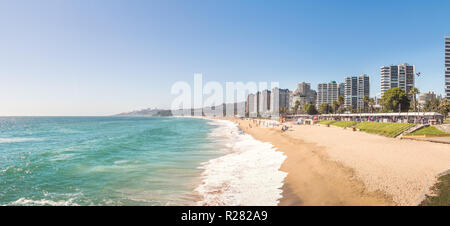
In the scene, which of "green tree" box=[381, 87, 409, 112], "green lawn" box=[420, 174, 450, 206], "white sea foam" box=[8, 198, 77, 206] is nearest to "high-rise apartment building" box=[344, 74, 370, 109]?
"green tree" box=[381, 87, 409, 112]

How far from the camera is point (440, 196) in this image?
7.16m

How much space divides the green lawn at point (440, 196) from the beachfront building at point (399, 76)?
580 ft

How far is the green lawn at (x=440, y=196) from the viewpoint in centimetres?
680

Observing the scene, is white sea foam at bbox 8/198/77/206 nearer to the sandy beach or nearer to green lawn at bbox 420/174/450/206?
the sandy beach

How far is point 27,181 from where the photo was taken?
42.9 feet

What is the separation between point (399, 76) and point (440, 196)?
187 m

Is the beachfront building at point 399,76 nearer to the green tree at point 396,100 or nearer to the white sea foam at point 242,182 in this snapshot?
the green tree at point 396,100

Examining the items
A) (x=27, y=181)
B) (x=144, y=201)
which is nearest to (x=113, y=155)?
(x=27, y=181)

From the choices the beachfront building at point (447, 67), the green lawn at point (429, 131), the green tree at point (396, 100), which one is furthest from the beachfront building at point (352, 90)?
the green lawn at point (429, 131)

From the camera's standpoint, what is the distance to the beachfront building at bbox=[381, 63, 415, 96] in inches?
5945

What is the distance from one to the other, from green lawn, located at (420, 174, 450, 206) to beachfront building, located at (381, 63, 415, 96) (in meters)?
177

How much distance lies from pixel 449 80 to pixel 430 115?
84484 millimetres

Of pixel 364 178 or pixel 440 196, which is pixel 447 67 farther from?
pixel 440 196

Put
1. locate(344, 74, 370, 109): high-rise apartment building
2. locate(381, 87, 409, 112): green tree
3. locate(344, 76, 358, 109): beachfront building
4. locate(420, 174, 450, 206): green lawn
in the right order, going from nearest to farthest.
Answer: locate(420, 174, 450, 206): green lawn → locate(381, 87, 409, 112): green tree → locate(344, 74, 370, 109): high-rise apartment building → locate(344, 76, 358, 109): beachfront building
